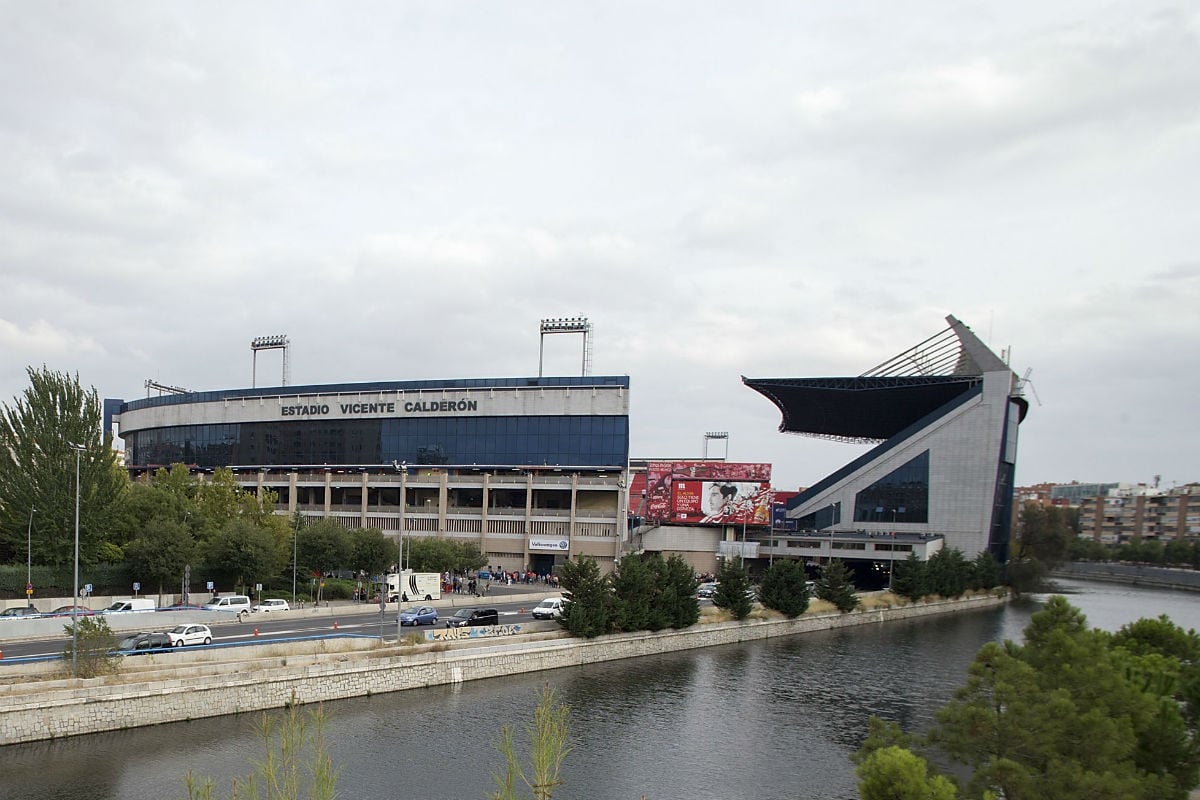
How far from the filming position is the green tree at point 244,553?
186ft

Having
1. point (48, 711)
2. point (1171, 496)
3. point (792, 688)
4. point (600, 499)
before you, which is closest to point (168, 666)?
point (48, 711)

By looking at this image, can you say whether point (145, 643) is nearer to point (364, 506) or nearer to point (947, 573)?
point (364, 506)

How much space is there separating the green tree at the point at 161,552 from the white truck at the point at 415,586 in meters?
12.5

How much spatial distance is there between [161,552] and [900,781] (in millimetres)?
50579

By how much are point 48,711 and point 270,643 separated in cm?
1057

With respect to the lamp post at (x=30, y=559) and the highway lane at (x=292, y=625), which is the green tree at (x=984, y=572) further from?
the lamp post at (x=30, y=559)

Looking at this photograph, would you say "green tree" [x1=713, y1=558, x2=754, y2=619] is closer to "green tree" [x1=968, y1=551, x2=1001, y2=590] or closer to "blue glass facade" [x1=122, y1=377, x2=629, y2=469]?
"blue glass facade" [x1=122, y1=377, x2=629, y2=469]

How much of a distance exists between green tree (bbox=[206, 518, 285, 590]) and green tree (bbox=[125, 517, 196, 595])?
220cm

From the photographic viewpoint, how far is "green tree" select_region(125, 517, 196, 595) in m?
53.5

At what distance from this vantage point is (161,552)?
5366 centimetres

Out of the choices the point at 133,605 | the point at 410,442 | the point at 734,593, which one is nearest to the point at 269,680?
the point at 133,605

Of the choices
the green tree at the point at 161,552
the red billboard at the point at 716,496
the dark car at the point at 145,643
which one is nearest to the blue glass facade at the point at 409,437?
the red billboard at the point at 716,496

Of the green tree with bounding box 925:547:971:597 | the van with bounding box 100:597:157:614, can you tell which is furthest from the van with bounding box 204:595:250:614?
the green tree with bounding box 925:547:971:597

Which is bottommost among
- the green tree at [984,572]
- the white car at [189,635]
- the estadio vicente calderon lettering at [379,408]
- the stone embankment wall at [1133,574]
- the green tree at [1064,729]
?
the stone embankment wall at [1133,574]
